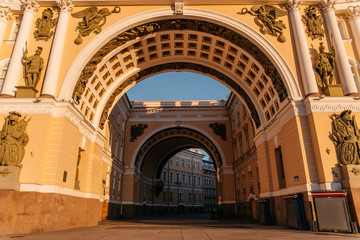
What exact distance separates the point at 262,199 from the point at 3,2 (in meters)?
22.8

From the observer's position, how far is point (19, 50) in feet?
50.3

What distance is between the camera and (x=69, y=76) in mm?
15141

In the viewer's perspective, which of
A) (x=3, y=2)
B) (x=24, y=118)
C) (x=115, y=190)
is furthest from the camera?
(x=115, y=190)

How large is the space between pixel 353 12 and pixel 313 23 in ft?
11.6

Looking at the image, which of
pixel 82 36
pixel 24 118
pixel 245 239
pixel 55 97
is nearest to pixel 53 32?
pixel 82 36

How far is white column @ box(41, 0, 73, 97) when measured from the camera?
1442 cm

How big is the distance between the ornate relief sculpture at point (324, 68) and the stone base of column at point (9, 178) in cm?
1714

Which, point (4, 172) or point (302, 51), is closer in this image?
point (4, 172)

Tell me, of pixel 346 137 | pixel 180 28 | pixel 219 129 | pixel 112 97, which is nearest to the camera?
pixel 346 137

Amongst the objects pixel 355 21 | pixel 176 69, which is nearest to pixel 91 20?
pixel 176 69

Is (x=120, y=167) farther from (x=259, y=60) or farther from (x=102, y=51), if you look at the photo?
(x=259, y=60)

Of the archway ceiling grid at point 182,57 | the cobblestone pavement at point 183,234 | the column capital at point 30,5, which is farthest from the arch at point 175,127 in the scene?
the column capital at point 30,5

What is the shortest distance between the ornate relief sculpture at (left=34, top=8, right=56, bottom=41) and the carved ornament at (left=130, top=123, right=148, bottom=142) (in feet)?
66.1

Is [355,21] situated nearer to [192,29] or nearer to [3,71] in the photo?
[192,29]
